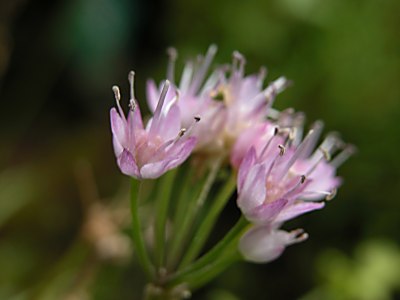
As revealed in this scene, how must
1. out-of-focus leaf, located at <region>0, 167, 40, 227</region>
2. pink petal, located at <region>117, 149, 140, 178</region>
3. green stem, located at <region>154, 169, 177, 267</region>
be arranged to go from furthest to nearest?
out-of-focus leaf, located at <region>0, 167, 40, 227</region> → green stem, located at <region>154, 169, 177, 267</region> → pink petal, located at <region>117, 149, 140, 178</region>

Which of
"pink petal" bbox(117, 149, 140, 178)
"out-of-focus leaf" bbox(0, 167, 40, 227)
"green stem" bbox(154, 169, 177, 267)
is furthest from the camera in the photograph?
"out-of-focus leaf" bbox(0, 167, 40, 227)

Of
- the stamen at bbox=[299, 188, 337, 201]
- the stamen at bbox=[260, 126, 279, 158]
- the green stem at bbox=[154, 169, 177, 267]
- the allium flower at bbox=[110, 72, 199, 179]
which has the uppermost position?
the stamen at bbox=[260, 126, 279, 158]

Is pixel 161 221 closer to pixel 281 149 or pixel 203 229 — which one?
pixel 203 229

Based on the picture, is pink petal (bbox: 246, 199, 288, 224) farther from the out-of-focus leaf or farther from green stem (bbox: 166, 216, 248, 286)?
the out-of-focus leaf

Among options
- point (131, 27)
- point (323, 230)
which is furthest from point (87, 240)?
point (131, 27)

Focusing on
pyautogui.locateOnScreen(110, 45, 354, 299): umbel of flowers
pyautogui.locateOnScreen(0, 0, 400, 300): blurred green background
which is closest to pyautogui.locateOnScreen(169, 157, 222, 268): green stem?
pyautogui.locateOnScreen(110, 45, 354, 299): umbel of flowers

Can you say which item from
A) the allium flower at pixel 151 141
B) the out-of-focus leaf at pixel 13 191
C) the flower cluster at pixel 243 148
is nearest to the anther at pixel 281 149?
the flower cluster at pixel 243 148

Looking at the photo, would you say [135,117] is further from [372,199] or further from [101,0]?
[101,0]
